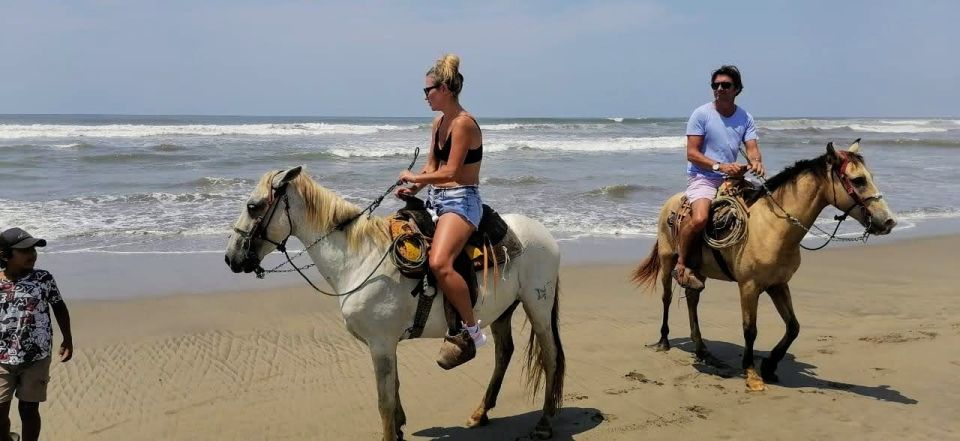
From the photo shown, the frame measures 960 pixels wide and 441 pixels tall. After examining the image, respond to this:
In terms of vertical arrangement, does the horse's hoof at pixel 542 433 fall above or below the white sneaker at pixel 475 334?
below

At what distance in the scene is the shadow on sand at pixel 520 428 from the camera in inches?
175

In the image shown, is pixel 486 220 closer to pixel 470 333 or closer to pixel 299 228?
pixel 470 333

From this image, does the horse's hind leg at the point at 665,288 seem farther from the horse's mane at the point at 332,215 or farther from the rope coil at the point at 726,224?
the horse's mane at the point at 332,215

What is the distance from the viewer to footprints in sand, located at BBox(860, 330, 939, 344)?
20.5ft

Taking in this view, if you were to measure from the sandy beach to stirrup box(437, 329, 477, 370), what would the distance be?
0.89m

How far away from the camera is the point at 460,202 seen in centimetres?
383

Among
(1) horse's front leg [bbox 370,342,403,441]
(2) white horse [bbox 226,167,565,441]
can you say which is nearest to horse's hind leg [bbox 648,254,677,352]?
(2) white horse [bbox 226,167,565,441]

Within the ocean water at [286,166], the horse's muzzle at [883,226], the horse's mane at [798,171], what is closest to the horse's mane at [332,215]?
the horse's mane at [798,171]

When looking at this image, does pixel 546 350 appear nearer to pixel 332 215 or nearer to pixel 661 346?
pixel 332 215

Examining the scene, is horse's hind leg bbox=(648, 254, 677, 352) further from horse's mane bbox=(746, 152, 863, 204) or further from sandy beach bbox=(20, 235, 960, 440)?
horse's mane bbox=(746, 152, 863, 204)

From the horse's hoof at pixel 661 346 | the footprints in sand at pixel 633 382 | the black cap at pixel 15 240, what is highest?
the black cap at pixel 15 240

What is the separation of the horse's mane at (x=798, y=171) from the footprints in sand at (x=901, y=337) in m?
2.13

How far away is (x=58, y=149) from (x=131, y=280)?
21.9 metres

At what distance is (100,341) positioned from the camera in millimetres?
6129
